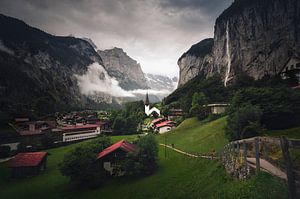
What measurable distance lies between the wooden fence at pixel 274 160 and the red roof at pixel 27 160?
41.3 m

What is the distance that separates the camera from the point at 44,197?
1122 inches

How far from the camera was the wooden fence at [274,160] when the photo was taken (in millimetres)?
6461

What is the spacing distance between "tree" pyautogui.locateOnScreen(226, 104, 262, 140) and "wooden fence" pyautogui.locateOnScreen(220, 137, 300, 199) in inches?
682

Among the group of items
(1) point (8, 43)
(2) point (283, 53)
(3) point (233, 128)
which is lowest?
(3) point (233, 128)

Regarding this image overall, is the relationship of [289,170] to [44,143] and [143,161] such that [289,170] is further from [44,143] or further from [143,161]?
[44,143]

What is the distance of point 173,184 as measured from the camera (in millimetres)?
22328

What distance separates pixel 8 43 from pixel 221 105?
215846 mm

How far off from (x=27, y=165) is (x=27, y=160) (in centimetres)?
206

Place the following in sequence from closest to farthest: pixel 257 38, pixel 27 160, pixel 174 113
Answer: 1. pixel 27 160
2. pixel 174 113
3. pixel 257 38

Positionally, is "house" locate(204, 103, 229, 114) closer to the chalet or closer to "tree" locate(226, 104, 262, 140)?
the chalet

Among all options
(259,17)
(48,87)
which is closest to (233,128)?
(259,17)

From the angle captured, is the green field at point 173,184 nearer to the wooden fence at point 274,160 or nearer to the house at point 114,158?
the wooden fence at point 274,160

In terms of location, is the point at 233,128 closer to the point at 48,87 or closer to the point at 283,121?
the point at 283,121

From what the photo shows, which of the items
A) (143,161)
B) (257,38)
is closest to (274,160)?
(143,161)
